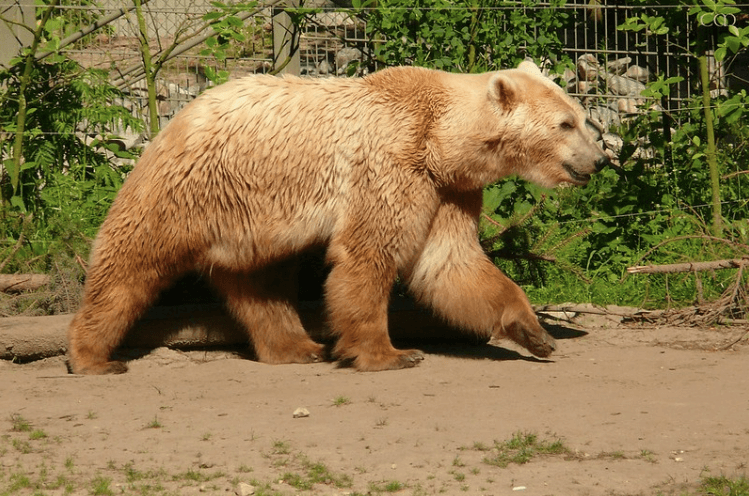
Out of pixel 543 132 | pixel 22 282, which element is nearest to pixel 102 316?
pixel 22 282

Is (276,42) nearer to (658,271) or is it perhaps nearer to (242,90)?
(242,90)

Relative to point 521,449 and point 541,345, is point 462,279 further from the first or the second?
point 521,449

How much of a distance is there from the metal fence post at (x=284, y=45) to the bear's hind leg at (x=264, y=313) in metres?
2.65

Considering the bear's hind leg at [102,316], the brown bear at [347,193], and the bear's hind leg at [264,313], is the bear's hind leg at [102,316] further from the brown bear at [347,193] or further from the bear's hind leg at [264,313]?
the bear's hind leg at [264,313]

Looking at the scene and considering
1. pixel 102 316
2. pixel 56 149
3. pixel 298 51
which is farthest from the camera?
Result: pixel 298 51

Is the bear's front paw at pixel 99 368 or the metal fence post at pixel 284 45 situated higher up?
the metal fence post at pixel 284 45

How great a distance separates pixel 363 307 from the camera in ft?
19.8

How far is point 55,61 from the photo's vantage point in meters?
7.88

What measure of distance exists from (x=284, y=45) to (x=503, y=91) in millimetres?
3095

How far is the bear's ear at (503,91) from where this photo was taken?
19.7ft

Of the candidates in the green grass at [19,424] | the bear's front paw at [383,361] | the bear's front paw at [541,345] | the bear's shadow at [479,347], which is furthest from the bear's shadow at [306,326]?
the green grass at [19,424]

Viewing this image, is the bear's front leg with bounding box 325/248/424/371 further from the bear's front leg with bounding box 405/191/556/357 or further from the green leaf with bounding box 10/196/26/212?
the green leaf with bounding box 10/196/26/212

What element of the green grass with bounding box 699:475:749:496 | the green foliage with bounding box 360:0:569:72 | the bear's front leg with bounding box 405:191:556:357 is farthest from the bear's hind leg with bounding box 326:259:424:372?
the green foliage with bounding box 360:0:569:72

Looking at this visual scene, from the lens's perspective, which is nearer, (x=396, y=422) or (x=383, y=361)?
(x=396, y=422)
